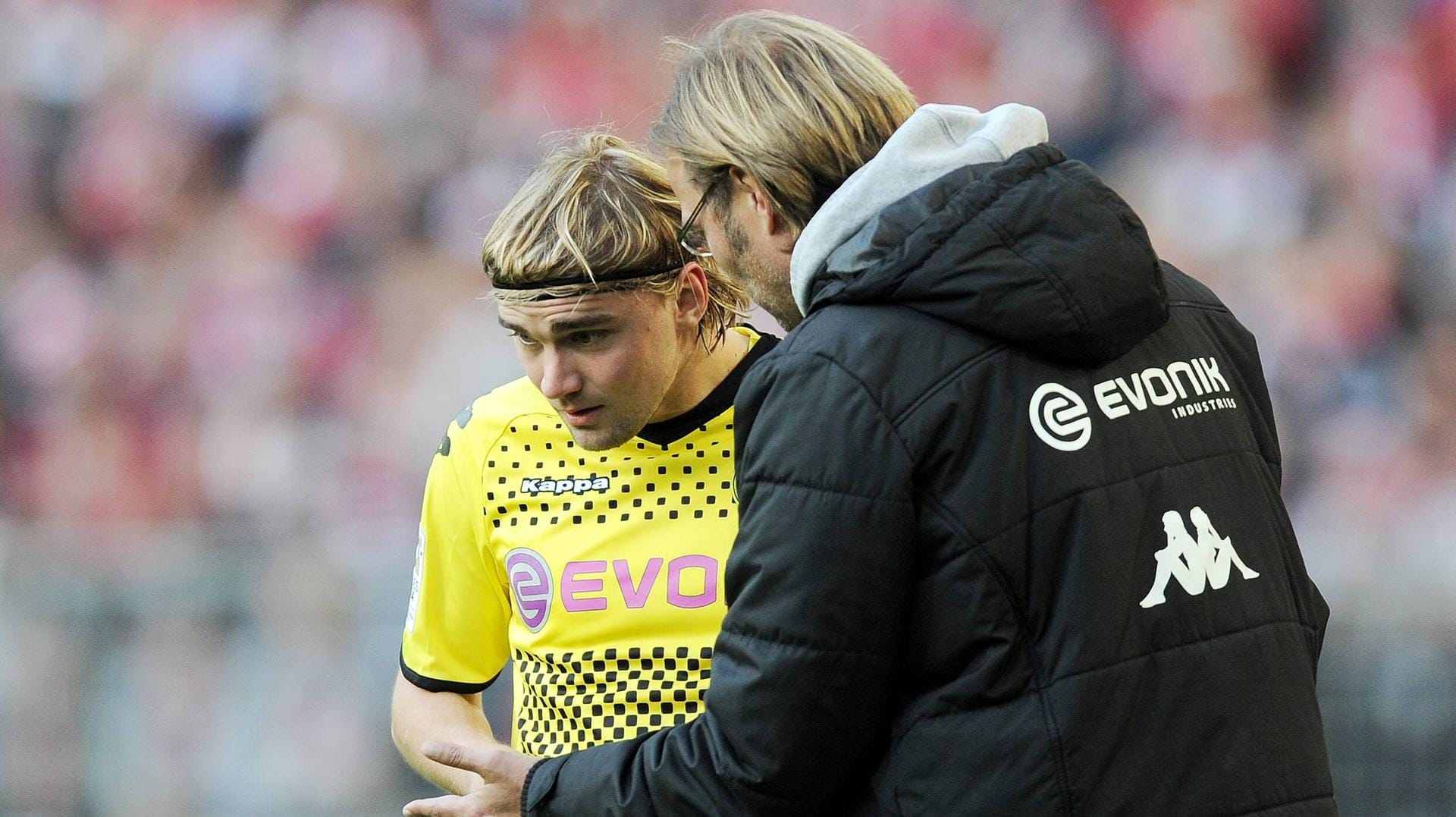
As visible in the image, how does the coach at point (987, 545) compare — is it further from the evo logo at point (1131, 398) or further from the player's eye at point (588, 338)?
the player's eye at point (588, 338)

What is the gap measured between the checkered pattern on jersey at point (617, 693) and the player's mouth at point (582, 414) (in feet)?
1.19

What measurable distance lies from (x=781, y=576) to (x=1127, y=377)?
471 mm

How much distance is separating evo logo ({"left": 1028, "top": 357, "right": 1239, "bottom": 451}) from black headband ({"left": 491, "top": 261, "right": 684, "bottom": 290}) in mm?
950

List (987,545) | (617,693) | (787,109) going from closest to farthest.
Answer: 1. (987,545)
2. (787,109)
3. (617,693)

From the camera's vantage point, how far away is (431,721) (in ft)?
9.13

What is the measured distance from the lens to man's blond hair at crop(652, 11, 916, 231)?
2057 mm

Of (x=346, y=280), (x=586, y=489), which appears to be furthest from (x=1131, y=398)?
(x=346, y=280)

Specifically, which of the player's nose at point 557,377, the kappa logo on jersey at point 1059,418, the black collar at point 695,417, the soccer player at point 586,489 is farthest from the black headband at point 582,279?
the kappa logo on jersey at point 1059,418

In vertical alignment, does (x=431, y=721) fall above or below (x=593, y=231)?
below

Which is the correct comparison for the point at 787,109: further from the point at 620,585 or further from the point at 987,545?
the point at 620,585

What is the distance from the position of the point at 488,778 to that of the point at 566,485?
64 cm

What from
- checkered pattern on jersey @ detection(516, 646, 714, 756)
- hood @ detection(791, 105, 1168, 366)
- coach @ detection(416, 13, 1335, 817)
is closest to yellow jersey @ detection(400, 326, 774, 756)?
checkered pattern on jersey @ detection(516, 646, 714, 756)

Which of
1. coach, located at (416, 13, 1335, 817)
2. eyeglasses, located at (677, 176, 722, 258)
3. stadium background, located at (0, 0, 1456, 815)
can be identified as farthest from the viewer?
stadium background, located at (0, 0, 1456, 815)

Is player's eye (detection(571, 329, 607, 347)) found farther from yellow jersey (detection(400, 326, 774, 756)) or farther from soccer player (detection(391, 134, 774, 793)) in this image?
yellow jersey (detection(400, 326, 774, 756))
